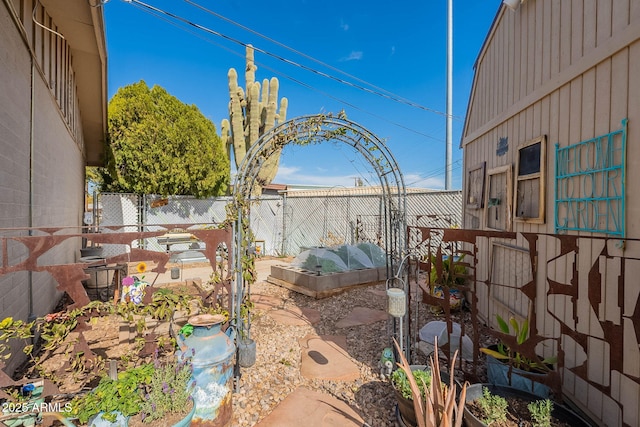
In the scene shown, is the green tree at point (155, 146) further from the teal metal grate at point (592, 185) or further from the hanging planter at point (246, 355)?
the teal metal grate at point (592, 185)

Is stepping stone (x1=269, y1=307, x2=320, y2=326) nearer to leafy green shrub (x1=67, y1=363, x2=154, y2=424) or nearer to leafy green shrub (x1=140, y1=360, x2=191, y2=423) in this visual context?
leafy green shrub (x1=140, y1=360, x2=191, y2=423)

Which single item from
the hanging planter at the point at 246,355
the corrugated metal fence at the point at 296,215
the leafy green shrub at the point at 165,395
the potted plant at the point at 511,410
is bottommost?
the hanging planter at the point at 246,355

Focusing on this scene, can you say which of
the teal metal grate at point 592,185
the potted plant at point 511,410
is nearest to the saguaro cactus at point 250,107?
the teal metal grate at point 592,185

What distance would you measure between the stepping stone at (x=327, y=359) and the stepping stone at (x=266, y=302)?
1320 millimetres

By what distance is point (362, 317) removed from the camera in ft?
14.7

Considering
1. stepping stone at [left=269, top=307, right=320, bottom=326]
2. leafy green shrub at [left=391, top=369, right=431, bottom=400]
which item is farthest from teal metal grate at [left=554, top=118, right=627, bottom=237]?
stepping stone at [left=269, top=307, right=320, bottom=326]

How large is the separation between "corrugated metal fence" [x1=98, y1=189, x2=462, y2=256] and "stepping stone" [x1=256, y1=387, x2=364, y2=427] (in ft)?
18.1

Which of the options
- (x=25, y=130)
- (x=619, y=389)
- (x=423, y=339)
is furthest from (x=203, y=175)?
(x=619, y=389)

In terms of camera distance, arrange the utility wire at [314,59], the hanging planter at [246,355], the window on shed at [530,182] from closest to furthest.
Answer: the window on shed at [530,182], the hanging planter at [246,355], the utility wire at [314,59]

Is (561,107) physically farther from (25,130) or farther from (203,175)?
(203,175)

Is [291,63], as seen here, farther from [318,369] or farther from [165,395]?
[165,395]

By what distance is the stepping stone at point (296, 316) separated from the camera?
14.1 ft

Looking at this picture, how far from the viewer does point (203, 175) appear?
31.5ft

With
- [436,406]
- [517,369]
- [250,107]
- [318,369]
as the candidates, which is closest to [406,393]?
[436,406]
